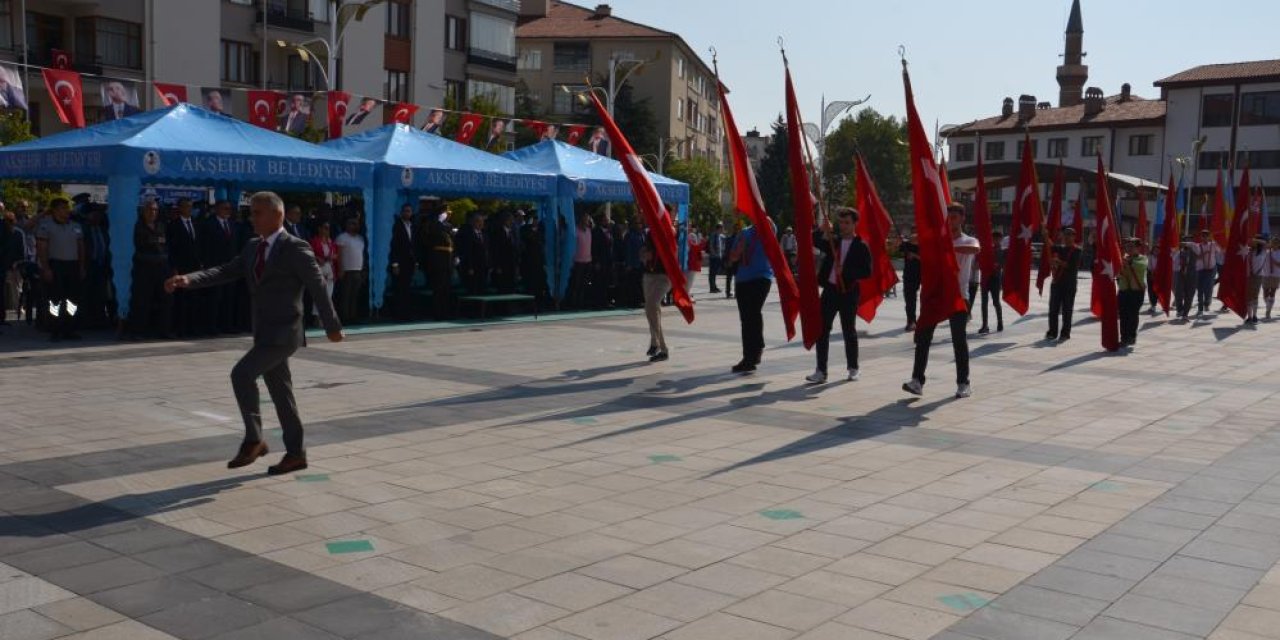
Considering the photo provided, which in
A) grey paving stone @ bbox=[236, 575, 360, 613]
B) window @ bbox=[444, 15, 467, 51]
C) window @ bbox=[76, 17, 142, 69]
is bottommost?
grey paving stone @ bbox=[236, 575, 360, 613]

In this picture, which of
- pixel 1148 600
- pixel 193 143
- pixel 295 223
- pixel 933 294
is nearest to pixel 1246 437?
pixel 933 294

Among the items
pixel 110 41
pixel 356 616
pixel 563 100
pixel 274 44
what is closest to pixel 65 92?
pixel 356 616

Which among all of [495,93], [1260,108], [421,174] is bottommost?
[421,174]

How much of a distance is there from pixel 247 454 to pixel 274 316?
0.90 meters

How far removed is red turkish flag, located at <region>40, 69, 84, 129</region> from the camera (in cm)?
1631

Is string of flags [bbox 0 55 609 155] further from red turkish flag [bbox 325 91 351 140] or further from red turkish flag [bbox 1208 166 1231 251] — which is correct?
red turkish flag [bbox 1208 166 1231 251]

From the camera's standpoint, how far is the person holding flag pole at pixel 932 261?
37.1 ft

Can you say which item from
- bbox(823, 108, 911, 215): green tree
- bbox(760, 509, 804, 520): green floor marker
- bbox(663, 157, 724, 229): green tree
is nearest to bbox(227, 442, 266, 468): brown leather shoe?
bbox(760, 509, 804, 520): green floor marker

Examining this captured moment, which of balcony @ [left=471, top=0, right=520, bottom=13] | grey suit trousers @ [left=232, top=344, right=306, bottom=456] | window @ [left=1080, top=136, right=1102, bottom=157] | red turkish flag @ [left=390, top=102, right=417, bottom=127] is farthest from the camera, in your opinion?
window @ [left=1080, top=136, right=1102, bottom=157]

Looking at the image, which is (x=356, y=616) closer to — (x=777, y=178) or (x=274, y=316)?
(x=274, y=316)

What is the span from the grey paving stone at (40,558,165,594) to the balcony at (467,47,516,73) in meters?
51.1

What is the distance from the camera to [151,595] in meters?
4.97

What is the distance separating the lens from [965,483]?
760 cm

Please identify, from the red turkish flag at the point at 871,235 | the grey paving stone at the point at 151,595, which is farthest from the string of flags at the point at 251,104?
the grey paving stone at the point at 151,595
